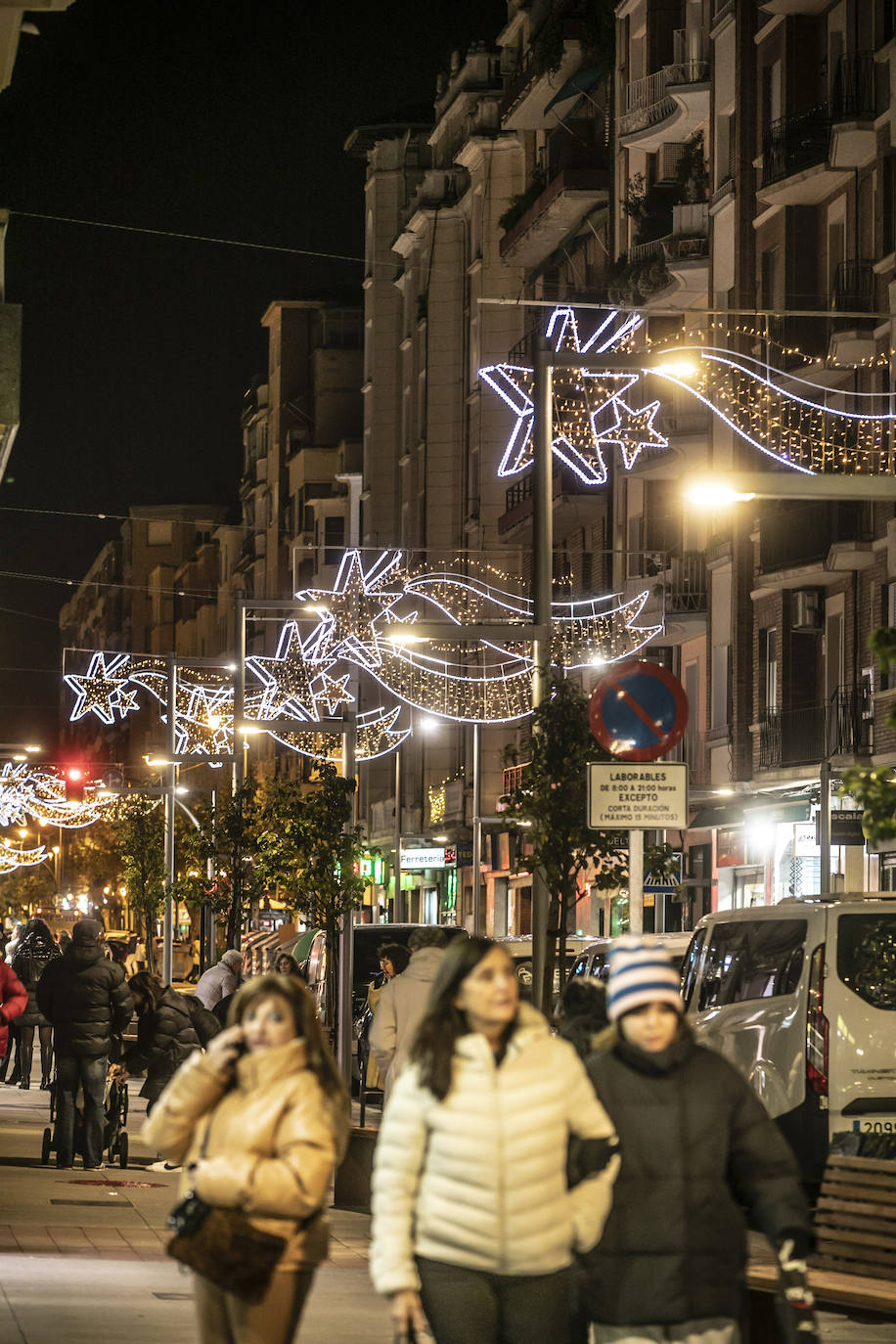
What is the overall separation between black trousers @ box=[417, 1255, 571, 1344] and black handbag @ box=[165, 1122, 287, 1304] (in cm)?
41

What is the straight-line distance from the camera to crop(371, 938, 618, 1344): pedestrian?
263 inches

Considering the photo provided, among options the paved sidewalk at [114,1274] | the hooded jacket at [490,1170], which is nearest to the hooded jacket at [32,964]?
the paved sidewalk at [114,1274]

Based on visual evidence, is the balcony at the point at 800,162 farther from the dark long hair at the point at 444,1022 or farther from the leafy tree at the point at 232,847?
the dark long hair at the point at 444,1022

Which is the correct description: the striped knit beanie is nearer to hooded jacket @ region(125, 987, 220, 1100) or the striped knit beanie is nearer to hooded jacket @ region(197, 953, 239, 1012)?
hooded jacket @ region(125, 987, 220, 1100)

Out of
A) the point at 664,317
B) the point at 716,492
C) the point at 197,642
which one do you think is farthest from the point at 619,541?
the point at 197,642

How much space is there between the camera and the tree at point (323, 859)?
2998cm

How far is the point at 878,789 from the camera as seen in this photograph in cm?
1133

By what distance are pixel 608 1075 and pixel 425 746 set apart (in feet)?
229

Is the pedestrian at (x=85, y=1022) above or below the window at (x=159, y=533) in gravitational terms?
below

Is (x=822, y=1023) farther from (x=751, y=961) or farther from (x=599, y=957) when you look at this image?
(x=599, y=957)

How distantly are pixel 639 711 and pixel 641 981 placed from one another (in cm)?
769

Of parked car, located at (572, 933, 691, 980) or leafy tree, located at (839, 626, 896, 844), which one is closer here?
leafy tree, located at (839, 626, 896, 844)

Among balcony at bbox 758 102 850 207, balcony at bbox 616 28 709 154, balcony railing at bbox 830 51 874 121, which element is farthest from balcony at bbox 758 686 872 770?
balcony at bbox 616 28 709 154

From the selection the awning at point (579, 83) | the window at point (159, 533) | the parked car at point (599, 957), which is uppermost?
the window at point (159, 533)
